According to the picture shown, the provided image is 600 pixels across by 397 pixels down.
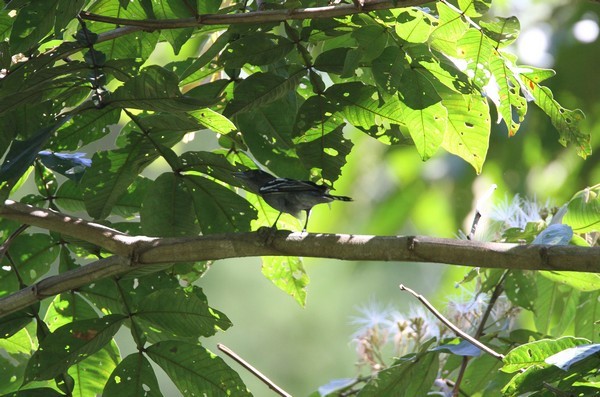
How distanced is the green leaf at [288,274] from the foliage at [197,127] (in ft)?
0.04

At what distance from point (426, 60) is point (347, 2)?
0.23m

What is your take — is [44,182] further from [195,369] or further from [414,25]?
[414,25]

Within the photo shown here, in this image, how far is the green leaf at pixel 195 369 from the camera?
6.21 ft

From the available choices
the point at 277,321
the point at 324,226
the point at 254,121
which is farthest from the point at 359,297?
the point at 254,121

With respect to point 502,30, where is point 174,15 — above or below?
above

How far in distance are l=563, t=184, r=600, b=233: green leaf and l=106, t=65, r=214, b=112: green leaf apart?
99 centimetres

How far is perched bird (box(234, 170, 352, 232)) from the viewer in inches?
82.7

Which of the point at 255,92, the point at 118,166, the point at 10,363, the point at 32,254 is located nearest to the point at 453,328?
the point at 255,92

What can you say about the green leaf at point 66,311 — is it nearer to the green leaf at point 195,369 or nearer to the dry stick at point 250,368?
the green leaf at point 195,369

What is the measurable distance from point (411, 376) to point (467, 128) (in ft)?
2.03

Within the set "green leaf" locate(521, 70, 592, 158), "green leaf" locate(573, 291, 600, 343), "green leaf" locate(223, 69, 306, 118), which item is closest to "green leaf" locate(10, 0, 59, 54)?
"green leaf" locate(223, 69, 306, 118)

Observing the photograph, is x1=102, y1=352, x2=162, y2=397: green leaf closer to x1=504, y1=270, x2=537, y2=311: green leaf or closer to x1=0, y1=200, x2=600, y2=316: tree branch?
x1=0, y1=200, x2=600, y2=316: tree branch

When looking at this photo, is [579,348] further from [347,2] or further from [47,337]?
[47,337]

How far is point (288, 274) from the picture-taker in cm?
234
